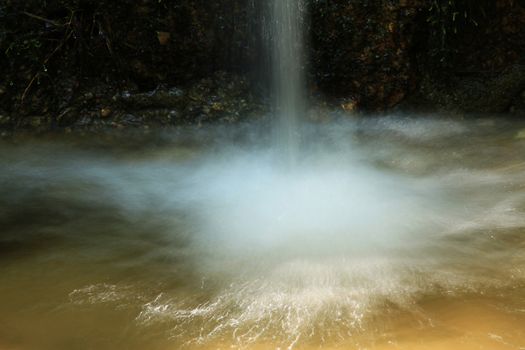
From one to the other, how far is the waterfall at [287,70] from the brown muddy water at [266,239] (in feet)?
0.60

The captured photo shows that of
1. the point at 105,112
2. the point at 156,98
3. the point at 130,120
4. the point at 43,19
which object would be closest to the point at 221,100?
the point at 156,98

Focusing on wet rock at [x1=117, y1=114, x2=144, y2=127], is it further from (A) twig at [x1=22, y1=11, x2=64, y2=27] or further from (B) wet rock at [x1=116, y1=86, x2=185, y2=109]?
(A) twig at [x1=22, y1=11, x2=64, y2=27]

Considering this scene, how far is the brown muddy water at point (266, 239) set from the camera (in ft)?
6.16

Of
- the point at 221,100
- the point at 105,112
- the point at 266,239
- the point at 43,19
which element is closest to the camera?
the point at 266,239

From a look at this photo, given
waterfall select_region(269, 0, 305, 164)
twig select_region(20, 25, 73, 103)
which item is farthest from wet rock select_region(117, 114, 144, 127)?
waterfall select_region(269, 0, 305, 164)

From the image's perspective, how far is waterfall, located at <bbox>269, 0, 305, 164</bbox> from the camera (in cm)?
493

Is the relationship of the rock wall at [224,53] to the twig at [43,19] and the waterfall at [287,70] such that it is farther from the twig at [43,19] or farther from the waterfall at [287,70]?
the waterfall at [287,70]

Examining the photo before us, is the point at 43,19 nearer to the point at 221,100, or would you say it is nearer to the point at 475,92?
the point at 221,100

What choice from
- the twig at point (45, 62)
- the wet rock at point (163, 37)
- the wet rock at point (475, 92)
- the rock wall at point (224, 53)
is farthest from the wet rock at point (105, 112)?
the wet rock at point (475, 92)

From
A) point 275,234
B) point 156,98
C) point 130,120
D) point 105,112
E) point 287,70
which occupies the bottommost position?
point 275,234

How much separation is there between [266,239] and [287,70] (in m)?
2.99

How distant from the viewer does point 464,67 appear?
520cm

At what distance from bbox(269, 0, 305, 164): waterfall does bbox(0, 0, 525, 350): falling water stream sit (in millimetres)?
19

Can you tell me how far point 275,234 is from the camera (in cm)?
306
